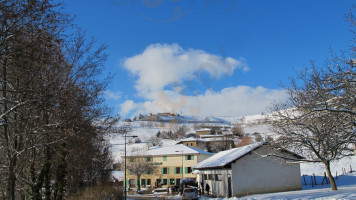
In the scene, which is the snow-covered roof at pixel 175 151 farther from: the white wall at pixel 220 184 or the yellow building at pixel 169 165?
the white wall at pixel 220 184

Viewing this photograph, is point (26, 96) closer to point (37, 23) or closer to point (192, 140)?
point (37, 23)

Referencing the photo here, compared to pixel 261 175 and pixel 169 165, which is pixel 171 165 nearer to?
pixel 169 165

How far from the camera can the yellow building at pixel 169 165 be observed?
70250 mm

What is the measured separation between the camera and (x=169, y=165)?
236 ft

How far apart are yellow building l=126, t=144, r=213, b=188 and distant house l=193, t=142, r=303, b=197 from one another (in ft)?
109

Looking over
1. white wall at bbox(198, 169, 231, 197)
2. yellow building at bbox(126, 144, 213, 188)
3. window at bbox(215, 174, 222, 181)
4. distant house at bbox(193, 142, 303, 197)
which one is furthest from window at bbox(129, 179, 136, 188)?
distant house at bbox(193, 142, 303, 197)

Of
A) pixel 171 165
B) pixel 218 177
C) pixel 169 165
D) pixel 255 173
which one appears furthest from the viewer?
pixel 169 165

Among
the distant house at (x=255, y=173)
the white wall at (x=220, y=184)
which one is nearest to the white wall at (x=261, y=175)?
the distant house at (x=255, y=173)

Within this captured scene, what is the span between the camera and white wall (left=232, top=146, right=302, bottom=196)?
3344 cm

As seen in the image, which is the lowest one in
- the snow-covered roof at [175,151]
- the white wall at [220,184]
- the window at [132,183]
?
the window at [132,183]

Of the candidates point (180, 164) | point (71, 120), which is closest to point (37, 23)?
point (71, 120)

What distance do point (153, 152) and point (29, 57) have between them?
6861 cm

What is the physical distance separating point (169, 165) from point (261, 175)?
39253 millimetres

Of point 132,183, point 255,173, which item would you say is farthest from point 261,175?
point 132,183
